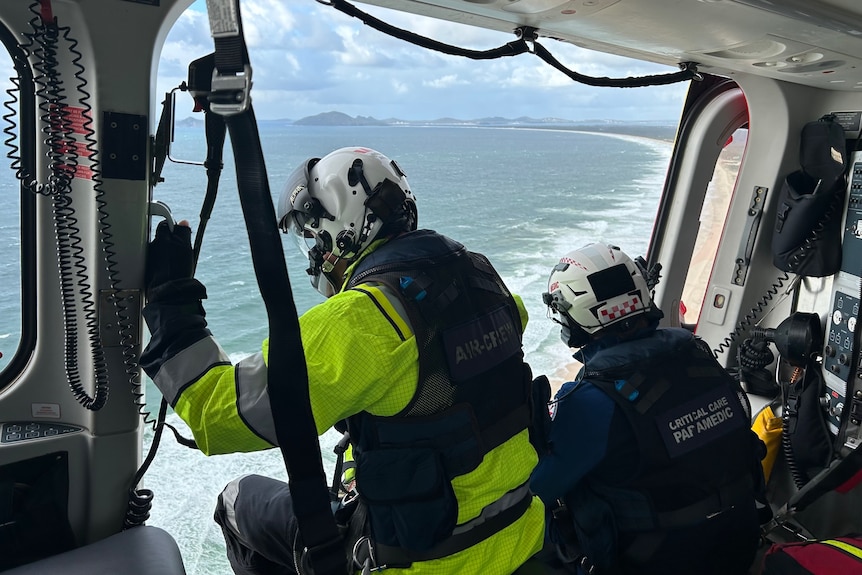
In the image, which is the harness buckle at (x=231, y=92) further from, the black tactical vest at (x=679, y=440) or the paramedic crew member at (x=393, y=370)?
the black tactical vest at (x=679, y=440)

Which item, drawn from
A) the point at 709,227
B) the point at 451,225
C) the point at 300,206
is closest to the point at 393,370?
the point at 300,206

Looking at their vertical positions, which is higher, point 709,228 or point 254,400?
point 709,228

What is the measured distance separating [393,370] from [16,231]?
1239 mm

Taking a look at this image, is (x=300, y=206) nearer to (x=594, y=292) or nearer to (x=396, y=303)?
(x=396, y=303)

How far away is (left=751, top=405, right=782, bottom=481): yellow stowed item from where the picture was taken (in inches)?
128

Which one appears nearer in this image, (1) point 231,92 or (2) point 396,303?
(1) point 231,92

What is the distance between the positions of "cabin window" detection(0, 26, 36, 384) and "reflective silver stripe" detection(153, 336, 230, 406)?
0.74m

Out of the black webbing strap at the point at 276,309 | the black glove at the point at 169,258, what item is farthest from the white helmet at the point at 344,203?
the black webbing strap at the point at 276,309

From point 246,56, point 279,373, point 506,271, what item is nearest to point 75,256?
point 279,373

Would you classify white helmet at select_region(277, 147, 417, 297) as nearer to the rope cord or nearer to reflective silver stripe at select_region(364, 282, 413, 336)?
reflective silver stripe at select_region(364, 282, 413, 336)

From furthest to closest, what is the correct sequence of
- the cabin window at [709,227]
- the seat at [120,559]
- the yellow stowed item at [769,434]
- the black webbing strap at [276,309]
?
the cabin window at [709,227]
the yellow stowed item at [769,434]
the seat at [120,559]
the black webbing strap at [276,309]

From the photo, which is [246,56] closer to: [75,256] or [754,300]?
[75,256]

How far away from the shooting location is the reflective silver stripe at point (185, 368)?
4.76ft

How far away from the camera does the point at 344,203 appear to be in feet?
5.91
